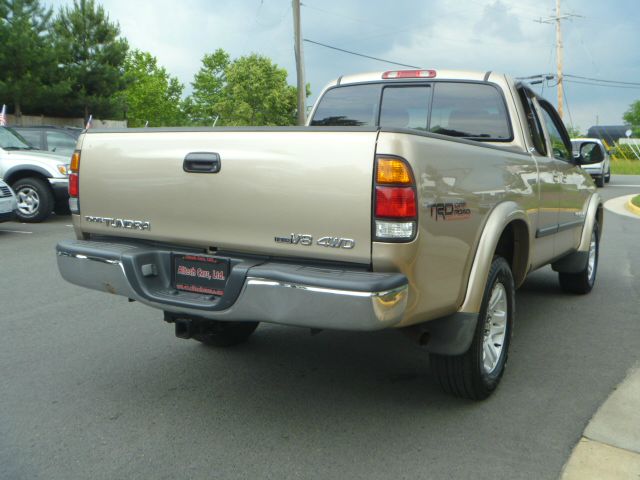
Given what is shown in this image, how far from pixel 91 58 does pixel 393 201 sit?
41237mm

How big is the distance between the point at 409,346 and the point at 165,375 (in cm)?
175

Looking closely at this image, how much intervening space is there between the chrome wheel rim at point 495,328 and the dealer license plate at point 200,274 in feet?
5.03

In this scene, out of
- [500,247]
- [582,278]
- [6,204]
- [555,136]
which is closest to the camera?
[500,247]

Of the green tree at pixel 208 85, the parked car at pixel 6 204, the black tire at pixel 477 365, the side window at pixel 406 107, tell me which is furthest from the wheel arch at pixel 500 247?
the green tree at pixel 208 85

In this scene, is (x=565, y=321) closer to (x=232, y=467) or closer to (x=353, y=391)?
(x=353, y=391)

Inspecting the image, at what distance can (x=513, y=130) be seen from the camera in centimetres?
487

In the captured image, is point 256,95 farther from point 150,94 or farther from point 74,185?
point 74,185

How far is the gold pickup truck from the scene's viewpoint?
3100 millimetres

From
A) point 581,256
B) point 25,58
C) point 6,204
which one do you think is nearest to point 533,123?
point 581,256

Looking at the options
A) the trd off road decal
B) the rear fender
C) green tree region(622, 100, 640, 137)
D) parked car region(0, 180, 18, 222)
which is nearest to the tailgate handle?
the trd off road decal

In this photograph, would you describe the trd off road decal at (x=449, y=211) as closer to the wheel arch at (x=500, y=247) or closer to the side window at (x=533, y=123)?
the wheel arch at (x=500, y=247)

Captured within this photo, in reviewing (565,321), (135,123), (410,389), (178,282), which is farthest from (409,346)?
(135,123)

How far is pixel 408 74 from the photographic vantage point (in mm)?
5398

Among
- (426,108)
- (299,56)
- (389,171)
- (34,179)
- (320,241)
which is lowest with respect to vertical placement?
(34,179)
